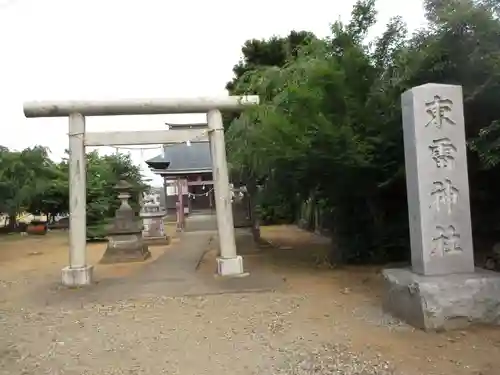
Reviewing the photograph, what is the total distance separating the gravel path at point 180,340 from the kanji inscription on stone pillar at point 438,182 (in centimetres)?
132

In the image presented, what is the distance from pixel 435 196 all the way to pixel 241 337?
2.57 metres

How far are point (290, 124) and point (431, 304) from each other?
12.1 feet

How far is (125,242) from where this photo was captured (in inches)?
470

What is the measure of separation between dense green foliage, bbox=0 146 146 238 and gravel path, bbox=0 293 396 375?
1294 centimetres

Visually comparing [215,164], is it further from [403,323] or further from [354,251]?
[403,323]

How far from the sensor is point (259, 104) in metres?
8.61

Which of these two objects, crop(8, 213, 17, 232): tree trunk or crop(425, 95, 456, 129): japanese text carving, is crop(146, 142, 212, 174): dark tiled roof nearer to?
crop(8, 213, 17, 232): tree trunk

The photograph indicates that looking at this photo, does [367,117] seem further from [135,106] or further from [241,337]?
[241,337]

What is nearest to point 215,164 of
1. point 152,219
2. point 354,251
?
point 354,251

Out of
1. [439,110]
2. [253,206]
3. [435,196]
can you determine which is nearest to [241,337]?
[435,196]

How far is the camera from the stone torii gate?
8.16m

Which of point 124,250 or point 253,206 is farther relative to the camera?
point 253,206

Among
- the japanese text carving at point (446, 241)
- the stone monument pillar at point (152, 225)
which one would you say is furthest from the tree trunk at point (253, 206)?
the japanese text carving at point (446, 241)

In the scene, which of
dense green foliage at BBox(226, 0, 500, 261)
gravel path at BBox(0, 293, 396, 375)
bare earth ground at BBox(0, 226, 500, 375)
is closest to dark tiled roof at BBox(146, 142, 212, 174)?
dense green foliage at BBox(226, 0, 500, 261)
